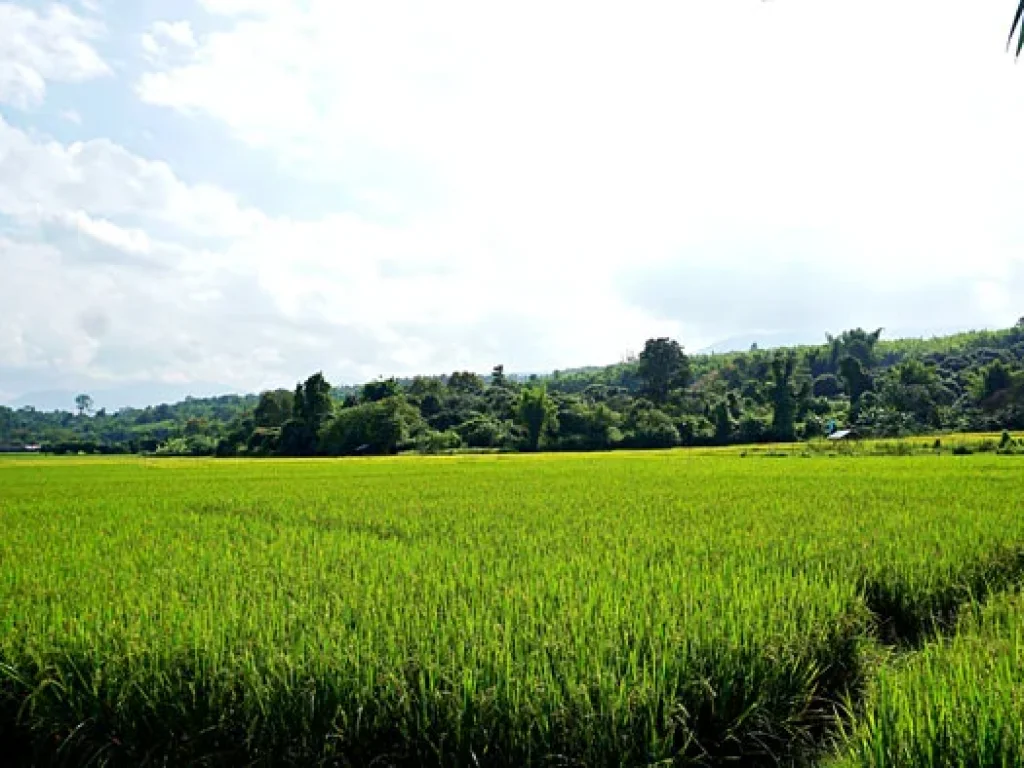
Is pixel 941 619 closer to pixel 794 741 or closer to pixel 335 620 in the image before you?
pixel 794 741

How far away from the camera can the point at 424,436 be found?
4928 cm

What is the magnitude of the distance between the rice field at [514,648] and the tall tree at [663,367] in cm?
5829

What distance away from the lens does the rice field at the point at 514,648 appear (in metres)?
3.13

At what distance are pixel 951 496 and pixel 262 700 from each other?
1092 centimetres

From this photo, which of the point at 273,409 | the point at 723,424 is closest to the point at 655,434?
the point at 723,424

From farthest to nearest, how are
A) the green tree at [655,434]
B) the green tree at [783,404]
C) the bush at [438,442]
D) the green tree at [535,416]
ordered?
the green tree at [535,416]
the bush at [438,442]
the green tree at [783,404]
the green tree at [655,434]

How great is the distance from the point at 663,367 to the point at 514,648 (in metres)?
63.1

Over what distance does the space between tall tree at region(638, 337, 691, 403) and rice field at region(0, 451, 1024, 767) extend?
5829 centimetres

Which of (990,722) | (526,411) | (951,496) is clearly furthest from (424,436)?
(990,722)

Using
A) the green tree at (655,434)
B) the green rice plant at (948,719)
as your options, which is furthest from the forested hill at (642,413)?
the green rice plant at (948,719)

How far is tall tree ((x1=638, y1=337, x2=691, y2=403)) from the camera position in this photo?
65188mm

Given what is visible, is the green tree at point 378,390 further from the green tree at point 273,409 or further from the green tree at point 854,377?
the green tree at point 854,377

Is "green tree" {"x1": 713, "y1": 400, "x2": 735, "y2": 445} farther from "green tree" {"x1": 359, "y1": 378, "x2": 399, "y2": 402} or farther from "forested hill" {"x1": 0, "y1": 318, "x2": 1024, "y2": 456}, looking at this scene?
"green tree" {"x1": 359, "y1": 378, "x2": 399, "y2": 402}

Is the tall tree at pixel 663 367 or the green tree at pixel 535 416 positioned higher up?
the tall tree at pixel 663 367
